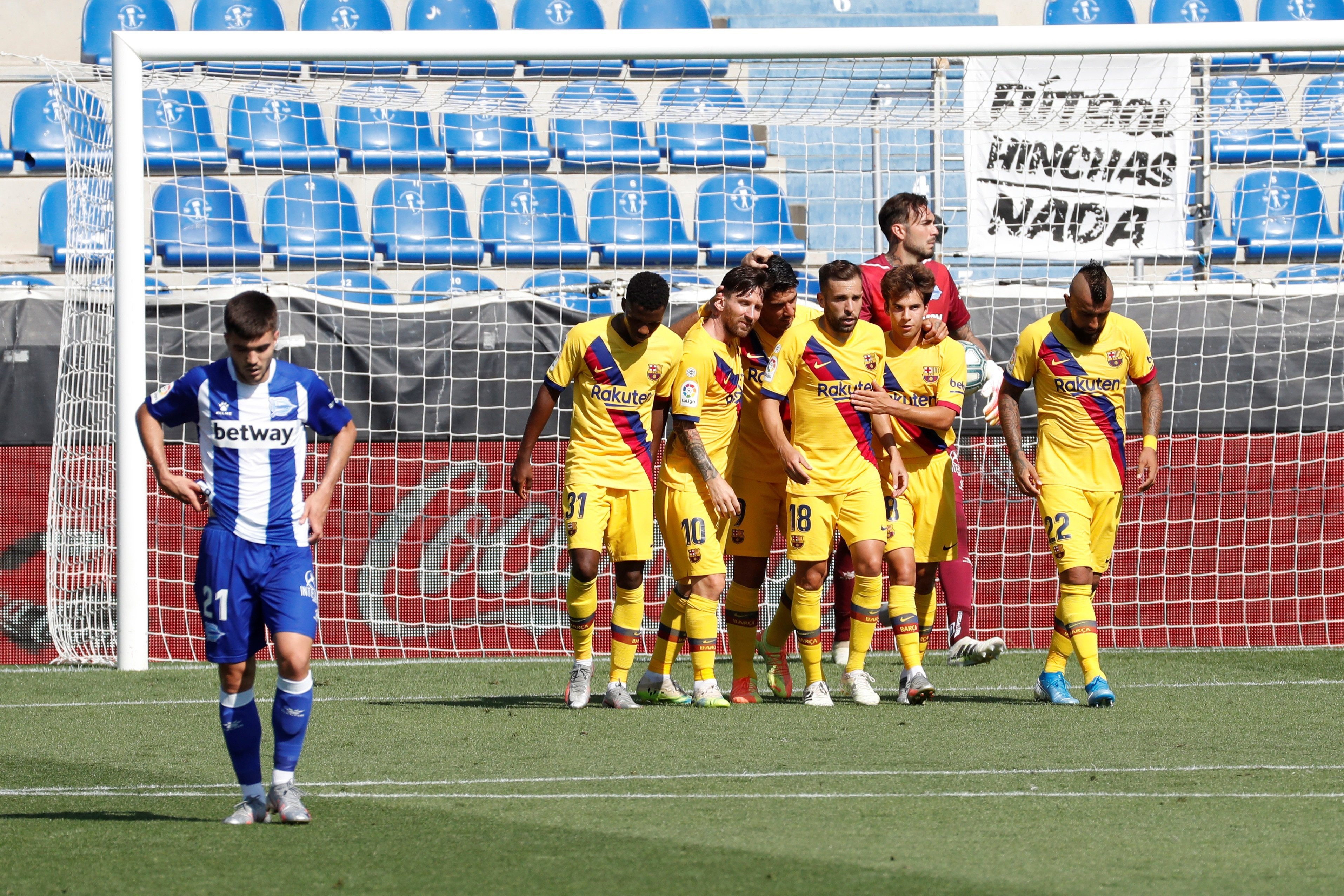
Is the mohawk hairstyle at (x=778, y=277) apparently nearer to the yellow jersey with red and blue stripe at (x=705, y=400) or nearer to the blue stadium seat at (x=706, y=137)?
the yellow jersey with red and blue stripe at (x=705, y=400)

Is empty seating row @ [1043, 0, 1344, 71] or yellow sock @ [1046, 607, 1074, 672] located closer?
yellow sock @ [1046, 607, 1074, 672]

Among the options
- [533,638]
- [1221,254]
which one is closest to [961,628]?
[533,638]

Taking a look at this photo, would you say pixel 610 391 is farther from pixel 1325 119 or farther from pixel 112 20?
pixel 112 20

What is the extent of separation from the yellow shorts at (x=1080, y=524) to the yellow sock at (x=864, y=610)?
2.54 ft

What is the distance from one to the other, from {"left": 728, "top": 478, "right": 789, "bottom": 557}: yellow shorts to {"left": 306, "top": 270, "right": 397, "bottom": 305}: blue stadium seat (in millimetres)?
3347

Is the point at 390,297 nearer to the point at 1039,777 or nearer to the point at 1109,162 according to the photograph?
the point at 1109,162

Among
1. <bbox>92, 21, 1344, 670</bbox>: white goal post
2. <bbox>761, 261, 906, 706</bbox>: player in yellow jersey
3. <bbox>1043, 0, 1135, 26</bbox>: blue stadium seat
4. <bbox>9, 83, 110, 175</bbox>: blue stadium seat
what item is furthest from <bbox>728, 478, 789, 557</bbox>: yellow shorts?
<bbox>1043, 0, 1135, 26</bbox>: blue stadium seat

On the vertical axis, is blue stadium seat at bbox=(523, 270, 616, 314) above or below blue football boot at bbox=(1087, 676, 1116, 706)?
above

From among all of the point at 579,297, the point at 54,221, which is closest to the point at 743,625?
the point at 579,297

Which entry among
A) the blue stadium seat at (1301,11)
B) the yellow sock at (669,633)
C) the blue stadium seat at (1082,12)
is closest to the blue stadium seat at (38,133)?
the yellow sock at (669,633)

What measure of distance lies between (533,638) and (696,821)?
548 cm

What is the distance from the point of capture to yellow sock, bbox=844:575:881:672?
696 cm

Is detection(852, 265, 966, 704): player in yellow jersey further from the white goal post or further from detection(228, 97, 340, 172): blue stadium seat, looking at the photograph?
detection(228, 97, 340, 172): blue stadium seat

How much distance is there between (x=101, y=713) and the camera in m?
7.10
